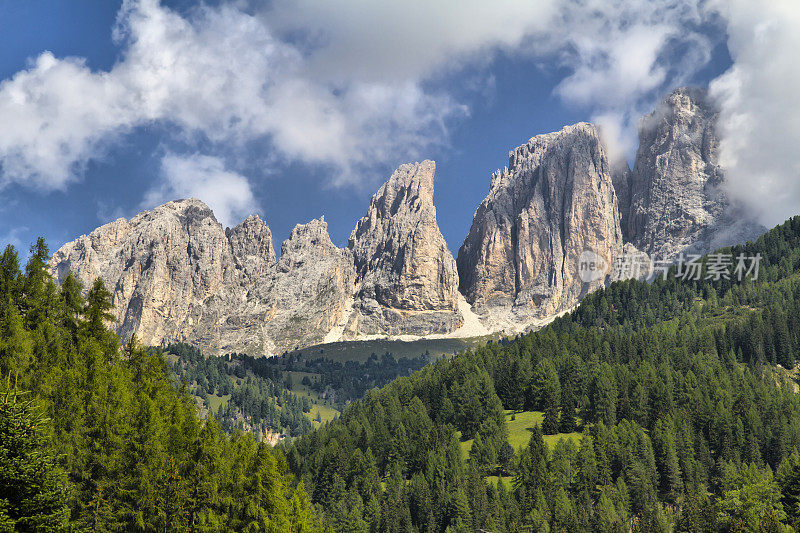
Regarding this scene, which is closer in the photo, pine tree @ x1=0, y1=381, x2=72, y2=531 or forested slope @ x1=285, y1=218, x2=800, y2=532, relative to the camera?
pine tree @ x1=0, y1=381, x2=72, y2=531

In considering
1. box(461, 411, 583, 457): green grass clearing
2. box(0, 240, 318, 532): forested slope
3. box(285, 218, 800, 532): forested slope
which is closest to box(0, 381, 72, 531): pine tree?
box(0, 240, 318, 532): forested slope

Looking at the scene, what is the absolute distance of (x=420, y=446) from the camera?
496ft

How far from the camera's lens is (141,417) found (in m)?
49.0

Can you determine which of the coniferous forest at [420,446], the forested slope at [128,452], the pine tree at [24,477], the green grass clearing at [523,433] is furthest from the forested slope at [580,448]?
the pine tree at [24,477]

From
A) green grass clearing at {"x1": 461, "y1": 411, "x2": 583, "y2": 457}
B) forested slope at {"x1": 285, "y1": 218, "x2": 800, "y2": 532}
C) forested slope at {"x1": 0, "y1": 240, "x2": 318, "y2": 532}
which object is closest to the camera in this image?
forested slope at {"x1": 0, "y1": 240, "x2": 318, "y2": 532}

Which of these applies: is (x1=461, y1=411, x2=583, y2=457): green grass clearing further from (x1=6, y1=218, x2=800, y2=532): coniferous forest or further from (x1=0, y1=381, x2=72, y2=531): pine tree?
(x1=0, y1=381, x2=72, y2=531): pine tree

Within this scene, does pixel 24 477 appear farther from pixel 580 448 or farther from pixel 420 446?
pixel 420 446

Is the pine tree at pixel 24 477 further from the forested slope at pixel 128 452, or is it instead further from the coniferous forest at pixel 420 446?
the forested slope at pixel 128 452

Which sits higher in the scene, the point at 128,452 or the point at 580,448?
the point at 128,452

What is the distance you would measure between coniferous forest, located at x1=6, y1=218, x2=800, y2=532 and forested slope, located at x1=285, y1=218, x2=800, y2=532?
0.50m

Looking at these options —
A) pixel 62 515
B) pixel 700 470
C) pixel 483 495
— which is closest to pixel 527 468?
pixel 483 495

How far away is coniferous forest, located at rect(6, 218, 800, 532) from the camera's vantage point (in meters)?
45.6

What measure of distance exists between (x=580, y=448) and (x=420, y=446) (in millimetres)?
36537

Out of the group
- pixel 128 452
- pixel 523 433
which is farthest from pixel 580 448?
pixel 128 452
